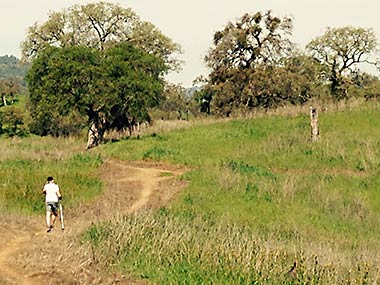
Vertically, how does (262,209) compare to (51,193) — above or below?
below

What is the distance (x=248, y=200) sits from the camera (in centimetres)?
1672

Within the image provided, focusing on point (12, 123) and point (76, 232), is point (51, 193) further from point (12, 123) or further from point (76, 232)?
point (12, 123)

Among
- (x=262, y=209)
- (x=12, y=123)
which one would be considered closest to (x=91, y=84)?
(x=262, y=209)

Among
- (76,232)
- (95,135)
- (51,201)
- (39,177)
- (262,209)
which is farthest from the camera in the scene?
(95,135)

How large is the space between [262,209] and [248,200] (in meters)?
0.65

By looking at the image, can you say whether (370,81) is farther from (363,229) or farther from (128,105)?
(363,229)

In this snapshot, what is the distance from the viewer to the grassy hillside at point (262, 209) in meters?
9.49

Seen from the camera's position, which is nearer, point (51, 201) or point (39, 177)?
point (51, 201)

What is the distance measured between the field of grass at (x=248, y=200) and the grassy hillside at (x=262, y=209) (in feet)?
0.11

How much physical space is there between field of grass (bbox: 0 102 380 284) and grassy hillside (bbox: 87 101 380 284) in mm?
33

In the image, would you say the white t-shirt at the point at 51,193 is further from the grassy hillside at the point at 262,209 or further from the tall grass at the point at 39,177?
the grassy hillside at the point at 262,209

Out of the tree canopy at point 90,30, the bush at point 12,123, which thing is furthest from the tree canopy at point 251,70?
the bush at point 12,123

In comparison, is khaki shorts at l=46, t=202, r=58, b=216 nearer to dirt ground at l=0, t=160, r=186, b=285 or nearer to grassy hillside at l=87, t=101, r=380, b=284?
dirt ground at l=0, t=160, r=186, b=285

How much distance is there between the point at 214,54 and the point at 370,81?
21.3 metres
